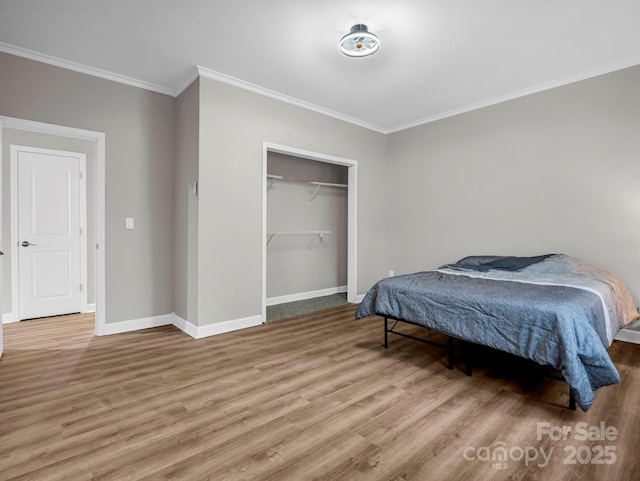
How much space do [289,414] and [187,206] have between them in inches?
96.1

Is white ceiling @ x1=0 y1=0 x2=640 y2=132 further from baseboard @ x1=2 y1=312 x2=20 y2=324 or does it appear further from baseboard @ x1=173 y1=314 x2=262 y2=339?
baseboard @ x1=2 y1=312 x2=20 y2=324

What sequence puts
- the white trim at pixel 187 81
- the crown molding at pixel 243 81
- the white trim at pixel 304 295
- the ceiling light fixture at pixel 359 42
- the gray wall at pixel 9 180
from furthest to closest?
1. the white trim at pixel 304 295
2. the gray wall at pixel 9 180
3. the white trim at pixel 187 81
4. the crown molding at pixel 243 81
5. the ceiling light fixture at pixel 359 42

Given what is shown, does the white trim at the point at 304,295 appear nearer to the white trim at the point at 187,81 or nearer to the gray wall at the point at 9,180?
the gray wall at the point at 9,180

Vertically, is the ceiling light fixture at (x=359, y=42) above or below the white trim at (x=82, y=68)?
below

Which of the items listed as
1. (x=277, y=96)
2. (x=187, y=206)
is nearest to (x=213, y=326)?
(x=187, y=206)

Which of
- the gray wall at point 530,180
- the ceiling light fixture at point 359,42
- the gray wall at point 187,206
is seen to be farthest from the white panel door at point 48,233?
the gray wall at point 530,180

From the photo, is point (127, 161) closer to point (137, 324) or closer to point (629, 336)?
point (137, 324)

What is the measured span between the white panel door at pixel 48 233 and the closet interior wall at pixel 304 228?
2.50m

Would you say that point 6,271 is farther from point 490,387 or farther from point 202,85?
point 490,387

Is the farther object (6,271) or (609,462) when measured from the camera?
(6,271)

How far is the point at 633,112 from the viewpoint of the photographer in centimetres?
318

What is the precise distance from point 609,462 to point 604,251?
2461mm

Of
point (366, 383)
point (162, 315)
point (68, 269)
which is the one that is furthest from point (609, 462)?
point (68, 269)

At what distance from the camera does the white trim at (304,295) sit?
4.88 metres
